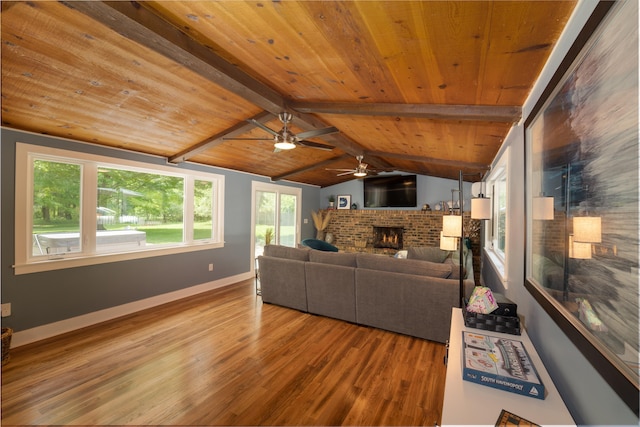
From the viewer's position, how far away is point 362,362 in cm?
260

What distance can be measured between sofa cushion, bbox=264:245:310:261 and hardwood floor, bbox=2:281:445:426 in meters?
0.87

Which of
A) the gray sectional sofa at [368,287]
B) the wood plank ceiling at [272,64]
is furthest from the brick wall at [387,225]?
the wood plank ceiling at [272,64]

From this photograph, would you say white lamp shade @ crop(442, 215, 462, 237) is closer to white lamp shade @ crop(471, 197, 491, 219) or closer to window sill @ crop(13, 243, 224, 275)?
white lamp shade @ crop(471, 197, 491, 219)

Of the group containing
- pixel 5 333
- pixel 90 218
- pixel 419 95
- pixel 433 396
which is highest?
pixel 419 95

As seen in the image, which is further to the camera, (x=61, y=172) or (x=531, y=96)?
(x=61, y=172)

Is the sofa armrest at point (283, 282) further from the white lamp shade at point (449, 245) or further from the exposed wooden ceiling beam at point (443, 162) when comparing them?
the exposed wooden ceiling beam at point (443, 162)

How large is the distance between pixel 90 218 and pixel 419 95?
3.96 meters

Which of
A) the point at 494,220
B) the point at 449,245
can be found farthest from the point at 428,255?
the point at 494,220

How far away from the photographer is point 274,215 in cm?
659

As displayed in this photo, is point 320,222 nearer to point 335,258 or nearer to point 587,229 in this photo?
point 335,258

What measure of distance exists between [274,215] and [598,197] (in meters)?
6.14

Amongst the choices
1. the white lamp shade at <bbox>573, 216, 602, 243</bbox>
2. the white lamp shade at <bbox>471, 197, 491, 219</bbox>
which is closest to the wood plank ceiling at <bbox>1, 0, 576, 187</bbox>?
the white lamp shade at <bbox>471, 197, 491, 219</bbox>

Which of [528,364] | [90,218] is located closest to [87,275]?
[90,218]

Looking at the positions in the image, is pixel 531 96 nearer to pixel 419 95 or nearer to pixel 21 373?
pixel 419 95
